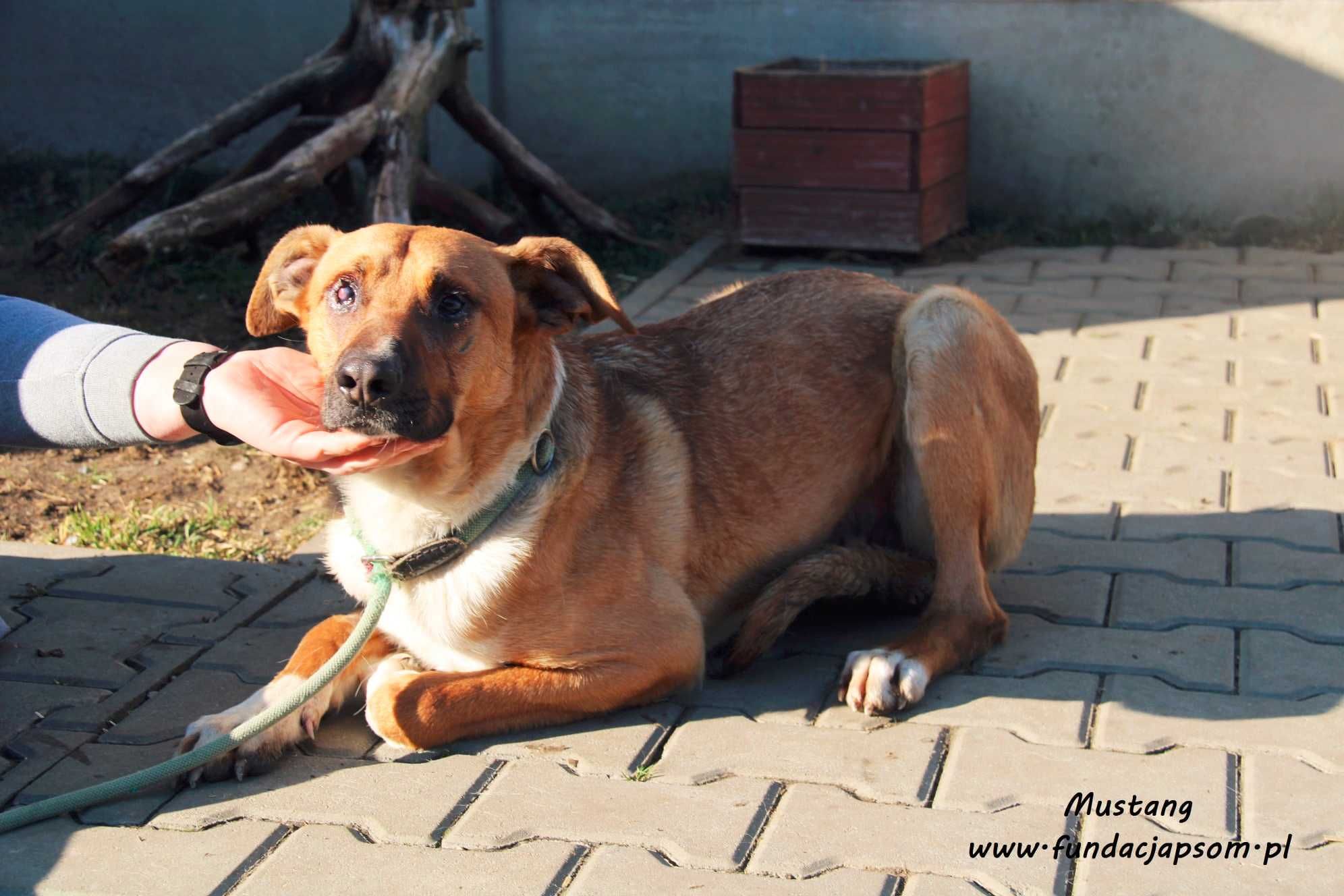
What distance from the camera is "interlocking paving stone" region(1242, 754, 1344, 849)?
2.88 meters

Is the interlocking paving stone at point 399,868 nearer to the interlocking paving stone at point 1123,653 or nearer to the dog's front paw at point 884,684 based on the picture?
the dog's front paw at point 884,684

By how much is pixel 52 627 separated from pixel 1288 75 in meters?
7.30

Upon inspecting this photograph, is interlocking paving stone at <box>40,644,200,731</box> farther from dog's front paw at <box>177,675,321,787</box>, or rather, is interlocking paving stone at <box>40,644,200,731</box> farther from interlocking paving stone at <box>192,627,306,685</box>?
dog's front paw at <box>177,675,321,787</box>

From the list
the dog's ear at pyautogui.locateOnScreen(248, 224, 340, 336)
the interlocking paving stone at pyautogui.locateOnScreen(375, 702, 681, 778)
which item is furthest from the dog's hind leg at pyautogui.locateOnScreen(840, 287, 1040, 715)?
the dog's ear at pyautogui.locateOnScreen(248, 224, 340, 336)

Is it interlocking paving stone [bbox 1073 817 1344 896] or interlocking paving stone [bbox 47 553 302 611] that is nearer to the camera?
interlocking paving stone [bbox 1073 817 1344 896]

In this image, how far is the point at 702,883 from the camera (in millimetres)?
2754

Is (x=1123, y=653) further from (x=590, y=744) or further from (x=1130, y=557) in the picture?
(x=590, y=744)

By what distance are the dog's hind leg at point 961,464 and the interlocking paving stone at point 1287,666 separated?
621 mm

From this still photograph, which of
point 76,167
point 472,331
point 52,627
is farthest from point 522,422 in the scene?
point 76,167

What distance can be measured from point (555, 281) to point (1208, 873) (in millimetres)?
1872

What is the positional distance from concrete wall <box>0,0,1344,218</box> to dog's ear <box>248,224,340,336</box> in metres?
5.84

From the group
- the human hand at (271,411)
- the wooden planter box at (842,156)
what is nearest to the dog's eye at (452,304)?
the human hand at (271,411)

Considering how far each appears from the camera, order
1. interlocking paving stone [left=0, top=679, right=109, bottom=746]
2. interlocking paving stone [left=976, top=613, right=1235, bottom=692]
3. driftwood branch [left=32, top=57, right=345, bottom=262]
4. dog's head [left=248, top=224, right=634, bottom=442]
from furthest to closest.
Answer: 1. driftwood branch [left=32, top=57, right=345, bottom=262]
2. interlocking paving stone [left=976, top=613, right=1235, bottom=692]
3. interlocking paving stone [left=0, top=679, right=109, bottom=746]
4. dog's head [left=248, top=224, right=634, bottom=442]

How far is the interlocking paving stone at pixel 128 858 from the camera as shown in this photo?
2.78 meters
